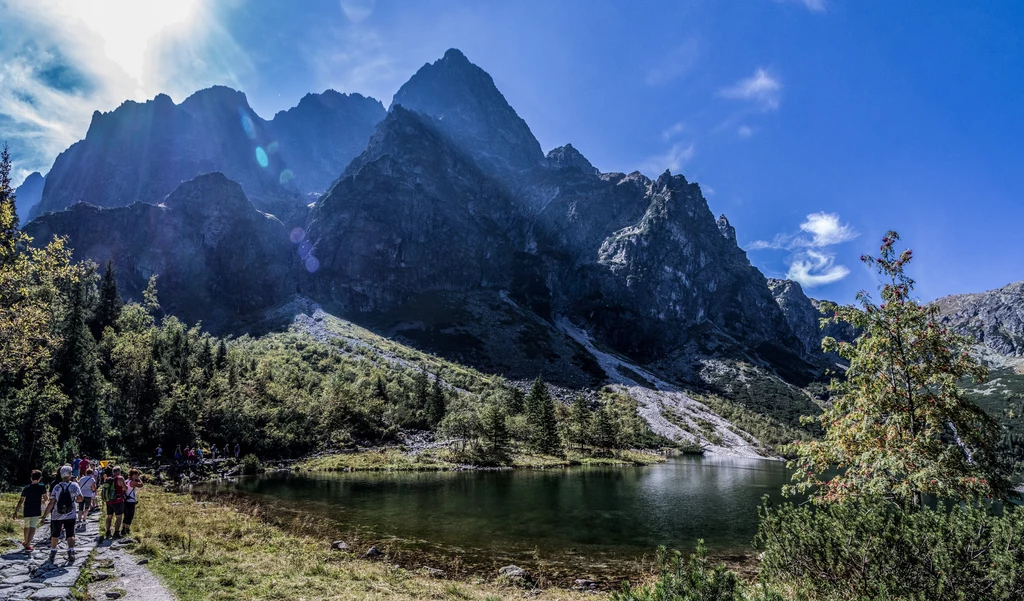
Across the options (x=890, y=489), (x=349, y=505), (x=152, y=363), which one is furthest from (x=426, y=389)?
(x=890, y=489)

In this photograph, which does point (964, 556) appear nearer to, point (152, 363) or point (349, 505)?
point (349, 505)

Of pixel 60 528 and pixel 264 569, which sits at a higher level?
pixel 60 528

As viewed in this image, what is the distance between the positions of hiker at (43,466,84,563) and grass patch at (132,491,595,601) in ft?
8.98

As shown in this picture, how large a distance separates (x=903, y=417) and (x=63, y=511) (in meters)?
26.5

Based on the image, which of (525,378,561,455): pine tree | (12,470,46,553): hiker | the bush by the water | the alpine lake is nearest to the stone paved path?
(12,470,46,553): hiker

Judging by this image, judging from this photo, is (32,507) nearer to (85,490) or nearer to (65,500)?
(65,500)

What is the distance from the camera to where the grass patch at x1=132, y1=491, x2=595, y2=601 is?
15.1 meters

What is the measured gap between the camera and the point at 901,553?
8.95 meters

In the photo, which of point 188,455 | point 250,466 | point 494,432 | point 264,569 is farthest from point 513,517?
point 494,432

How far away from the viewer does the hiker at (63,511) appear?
1524cm

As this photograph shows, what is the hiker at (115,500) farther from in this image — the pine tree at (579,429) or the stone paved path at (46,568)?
the pine tree at (579,429)

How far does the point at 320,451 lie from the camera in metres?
83.4

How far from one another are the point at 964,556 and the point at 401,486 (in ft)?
176

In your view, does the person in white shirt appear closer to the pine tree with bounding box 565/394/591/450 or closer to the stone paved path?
the stone paved path
